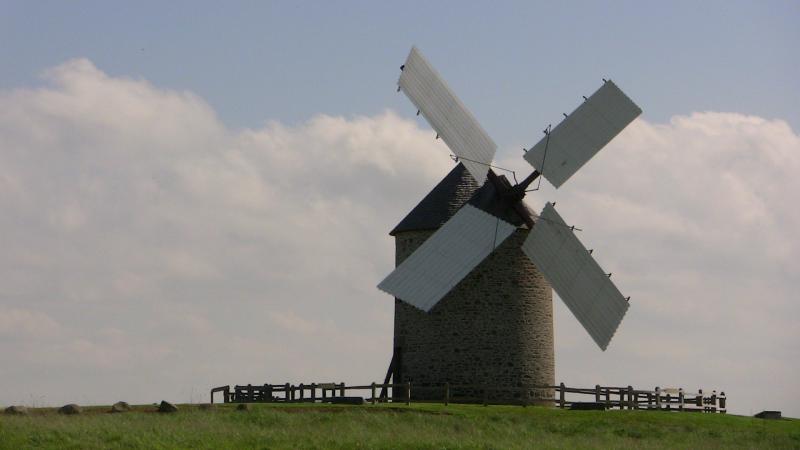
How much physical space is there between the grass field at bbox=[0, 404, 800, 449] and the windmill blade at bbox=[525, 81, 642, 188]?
7.48 m

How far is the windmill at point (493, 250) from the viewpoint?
40406 millimetres

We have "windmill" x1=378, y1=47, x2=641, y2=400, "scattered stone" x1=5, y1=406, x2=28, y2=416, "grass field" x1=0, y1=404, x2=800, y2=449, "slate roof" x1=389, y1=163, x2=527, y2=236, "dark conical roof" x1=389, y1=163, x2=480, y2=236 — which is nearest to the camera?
"grass field" x1=0, y1=404, x2=800, y2=449

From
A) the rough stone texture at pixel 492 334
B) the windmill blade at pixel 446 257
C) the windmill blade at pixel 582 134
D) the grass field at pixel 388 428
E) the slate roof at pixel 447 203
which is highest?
the windmill blade at pixel 582 134

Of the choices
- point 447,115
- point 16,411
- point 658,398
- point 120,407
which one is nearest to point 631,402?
point 658,398

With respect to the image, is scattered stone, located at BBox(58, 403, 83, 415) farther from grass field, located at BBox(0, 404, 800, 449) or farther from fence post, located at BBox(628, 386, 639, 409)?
fence post, located at BBox(628, 386, 639, 409)

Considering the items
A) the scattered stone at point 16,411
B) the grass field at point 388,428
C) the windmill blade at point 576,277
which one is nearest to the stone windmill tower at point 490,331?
the windmill blade at point 576,277

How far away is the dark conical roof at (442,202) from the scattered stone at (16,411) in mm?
14324

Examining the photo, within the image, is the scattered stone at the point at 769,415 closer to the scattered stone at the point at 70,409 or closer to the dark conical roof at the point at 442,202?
the dark conical roof at the point at 442,202

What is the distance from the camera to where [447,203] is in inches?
1735

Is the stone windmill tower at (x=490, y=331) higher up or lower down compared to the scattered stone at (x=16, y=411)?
higher up

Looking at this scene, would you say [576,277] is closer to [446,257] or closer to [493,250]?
[493,250]

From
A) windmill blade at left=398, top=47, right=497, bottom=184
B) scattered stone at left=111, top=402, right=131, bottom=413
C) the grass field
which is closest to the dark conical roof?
windmill blade at left=398, top=47, right=497, bottom=184

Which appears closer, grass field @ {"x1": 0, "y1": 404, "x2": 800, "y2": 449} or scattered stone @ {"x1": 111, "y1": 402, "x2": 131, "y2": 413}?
grass field @ {"x1": 0, "y1": 404, "x2": 800, "y2": 449}

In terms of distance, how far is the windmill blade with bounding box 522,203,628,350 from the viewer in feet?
133
